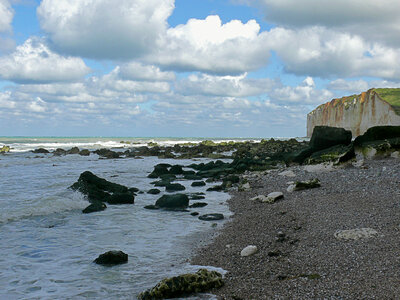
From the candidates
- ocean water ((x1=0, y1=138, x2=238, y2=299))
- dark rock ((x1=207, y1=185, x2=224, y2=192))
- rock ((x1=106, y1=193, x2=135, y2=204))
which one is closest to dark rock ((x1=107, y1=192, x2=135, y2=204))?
rock ((x1=106, y1=193, x2=135, y2=204))

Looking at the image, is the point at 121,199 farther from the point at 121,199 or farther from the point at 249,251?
the point at 249,251

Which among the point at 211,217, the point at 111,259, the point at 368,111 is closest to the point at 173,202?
the point at 211,217

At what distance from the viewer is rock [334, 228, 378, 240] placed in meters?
5.68

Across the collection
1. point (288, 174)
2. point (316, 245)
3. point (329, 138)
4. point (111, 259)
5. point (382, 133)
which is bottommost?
point (111, 259)

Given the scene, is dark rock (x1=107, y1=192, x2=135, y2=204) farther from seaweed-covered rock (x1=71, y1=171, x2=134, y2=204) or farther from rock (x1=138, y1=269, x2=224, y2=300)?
rock (x1=138, y1=269, x2=224, y2=300)

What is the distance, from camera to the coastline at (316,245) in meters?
4.17

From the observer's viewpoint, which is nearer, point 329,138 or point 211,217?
point 211,217

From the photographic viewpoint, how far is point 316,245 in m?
5.81

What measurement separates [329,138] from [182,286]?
15.1 meters

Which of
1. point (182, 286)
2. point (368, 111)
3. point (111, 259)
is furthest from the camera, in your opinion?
point (368, 111)

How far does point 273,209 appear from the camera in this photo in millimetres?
9312

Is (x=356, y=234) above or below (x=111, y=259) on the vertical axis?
above

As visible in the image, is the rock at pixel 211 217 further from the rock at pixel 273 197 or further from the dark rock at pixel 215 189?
the dark rock at pixel 215 189

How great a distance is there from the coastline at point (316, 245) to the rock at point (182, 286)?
17cm
